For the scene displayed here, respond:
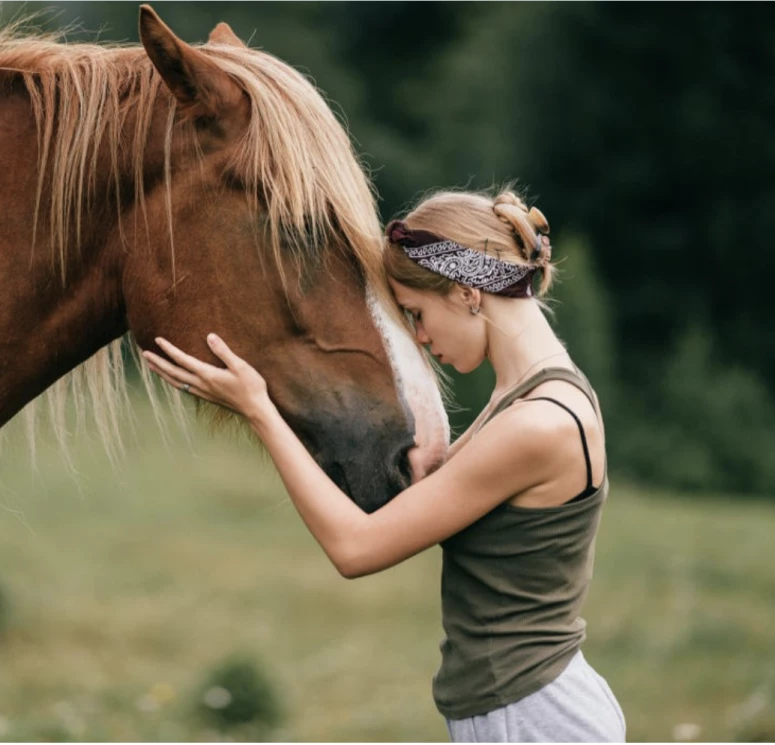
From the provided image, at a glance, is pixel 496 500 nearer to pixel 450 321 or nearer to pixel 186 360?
pixel 450 321

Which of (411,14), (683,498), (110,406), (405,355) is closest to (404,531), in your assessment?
→ (405,355)

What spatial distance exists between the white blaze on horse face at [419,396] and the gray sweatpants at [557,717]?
1.84 ft

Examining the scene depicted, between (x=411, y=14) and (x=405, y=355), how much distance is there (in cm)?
3570

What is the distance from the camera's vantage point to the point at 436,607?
37.4ft

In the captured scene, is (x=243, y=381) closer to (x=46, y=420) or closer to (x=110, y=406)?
(x=110, y=406)

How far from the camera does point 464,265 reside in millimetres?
2672

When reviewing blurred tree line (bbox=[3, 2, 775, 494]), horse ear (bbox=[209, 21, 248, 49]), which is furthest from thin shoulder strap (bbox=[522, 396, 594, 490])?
blurred tree line (bbox=[3, 2, 775, 494])

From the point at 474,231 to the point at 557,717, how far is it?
3.71 ft

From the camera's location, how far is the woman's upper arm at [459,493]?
8.42 ft

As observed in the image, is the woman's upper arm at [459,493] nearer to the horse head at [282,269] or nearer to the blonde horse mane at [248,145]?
the horse head at [282,269]

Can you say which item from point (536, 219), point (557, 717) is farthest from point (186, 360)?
point (557, 717)

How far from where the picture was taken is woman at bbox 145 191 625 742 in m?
2.58

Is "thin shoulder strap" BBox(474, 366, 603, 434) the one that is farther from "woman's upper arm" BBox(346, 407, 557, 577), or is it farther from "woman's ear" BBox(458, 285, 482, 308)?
"woman's ear" BBox(458, 285, 482, 308)

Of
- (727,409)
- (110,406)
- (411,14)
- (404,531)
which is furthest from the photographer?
(411,14)
